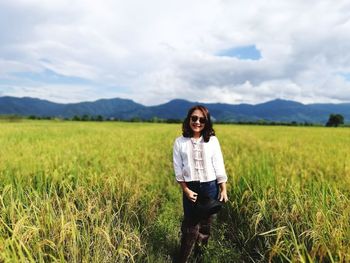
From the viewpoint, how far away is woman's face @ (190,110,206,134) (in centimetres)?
340

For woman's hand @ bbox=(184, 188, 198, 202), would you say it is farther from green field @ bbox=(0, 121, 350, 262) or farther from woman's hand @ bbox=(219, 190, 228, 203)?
green field @ bbox=(0, 121, 350, 262)

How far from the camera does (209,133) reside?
349 cm

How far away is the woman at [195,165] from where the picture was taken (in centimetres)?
344

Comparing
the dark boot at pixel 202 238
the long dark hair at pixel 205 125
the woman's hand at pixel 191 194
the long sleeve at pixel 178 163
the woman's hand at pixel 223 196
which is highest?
the long dark hair at pixel 205 125

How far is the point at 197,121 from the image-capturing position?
3.39m

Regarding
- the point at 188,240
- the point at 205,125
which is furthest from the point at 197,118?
the point at 188,240

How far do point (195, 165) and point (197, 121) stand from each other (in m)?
0.49

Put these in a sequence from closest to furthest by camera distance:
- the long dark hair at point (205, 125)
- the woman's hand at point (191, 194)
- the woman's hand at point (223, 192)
Answer: the woman's hand at point (191, 194) < the long dark hair at point (205, 125) < the woman's hand at point (223, 192)

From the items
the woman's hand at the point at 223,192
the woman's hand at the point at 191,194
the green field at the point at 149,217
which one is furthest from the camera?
the woman's hand at the point at 223,192

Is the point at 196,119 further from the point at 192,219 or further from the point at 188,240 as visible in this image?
the point at 188,240

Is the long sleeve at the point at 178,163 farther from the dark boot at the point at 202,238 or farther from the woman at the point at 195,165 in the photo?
the dark boot at the point at 202,238

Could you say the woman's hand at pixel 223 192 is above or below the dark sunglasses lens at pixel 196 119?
below

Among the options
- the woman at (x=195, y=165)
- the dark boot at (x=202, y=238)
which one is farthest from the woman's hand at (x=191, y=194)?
the dark boot at (x=202, y=238)

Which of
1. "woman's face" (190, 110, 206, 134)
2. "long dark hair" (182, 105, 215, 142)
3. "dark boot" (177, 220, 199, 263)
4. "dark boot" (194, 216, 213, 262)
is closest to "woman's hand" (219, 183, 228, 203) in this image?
"dark boot" (194, 216, 213, 262)
